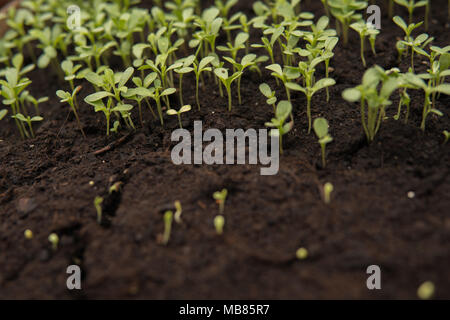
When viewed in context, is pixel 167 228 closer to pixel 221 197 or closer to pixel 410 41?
pixel 221 197

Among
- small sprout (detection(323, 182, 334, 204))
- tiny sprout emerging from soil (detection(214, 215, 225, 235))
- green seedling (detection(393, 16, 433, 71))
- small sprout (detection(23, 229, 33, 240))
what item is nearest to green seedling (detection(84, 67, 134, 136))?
small sprout (detection(23, 229, 33, 240))

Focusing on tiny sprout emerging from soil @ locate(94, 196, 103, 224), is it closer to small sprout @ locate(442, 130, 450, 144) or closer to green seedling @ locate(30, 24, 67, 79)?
green seedling @ locate(30, 24, 67, 79)

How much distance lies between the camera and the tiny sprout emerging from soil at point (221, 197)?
136cm

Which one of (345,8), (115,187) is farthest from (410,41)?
(115,187)

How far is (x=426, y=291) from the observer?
1.10 meters

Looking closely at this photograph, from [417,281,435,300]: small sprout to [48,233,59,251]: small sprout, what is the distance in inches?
44.1

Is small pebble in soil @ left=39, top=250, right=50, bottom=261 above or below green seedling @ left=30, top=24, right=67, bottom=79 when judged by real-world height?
below

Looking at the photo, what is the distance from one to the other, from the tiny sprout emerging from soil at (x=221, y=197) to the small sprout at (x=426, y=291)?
2.06 feet

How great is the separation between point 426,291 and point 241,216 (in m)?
0.58

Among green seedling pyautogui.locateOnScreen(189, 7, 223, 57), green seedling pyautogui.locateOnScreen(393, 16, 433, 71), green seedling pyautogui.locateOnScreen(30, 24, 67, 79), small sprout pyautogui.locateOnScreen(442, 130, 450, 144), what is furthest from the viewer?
green seedling pyautogui.locateOnScreen(30, 24, 67, 79)

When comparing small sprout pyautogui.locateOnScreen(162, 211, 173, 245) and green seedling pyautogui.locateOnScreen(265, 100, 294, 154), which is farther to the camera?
green seedling pyautogui.locateOnScreen(265, 100, 294, 154)

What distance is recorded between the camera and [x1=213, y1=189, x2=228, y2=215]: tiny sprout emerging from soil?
1.36 meters

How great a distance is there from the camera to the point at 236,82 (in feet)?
6.68

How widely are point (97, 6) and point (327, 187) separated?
1.76 metres
